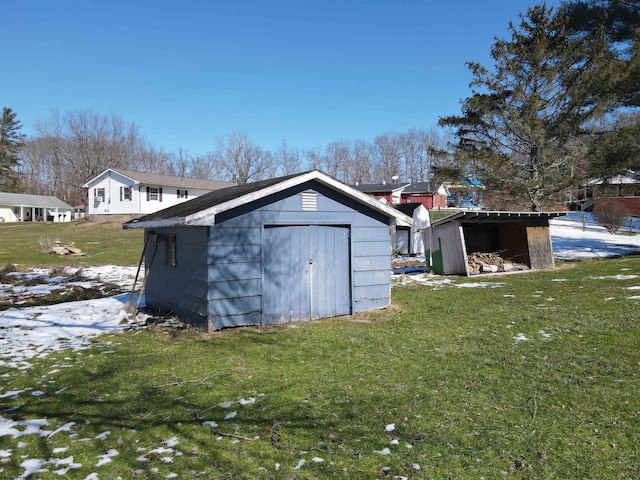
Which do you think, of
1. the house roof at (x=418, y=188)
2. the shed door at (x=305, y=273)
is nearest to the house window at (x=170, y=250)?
the shed door at (x=305, y=273)

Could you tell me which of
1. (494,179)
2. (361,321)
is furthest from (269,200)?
(494,179)

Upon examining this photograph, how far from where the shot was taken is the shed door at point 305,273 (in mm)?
8148

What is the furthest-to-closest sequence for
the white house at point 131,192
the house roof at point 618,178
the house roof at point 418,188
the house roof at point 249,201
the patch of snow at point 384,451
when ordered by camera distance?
the house roof at point 418,188, the white house at point 131,192, the house roof at point 618,178, the house roof at point 249,201, the patch of snow at point 384,451

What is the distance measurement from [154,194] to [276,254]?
3101 cm

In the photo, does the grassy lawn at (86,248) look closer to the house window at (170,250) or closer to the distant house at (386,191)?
the house window at (170,250)

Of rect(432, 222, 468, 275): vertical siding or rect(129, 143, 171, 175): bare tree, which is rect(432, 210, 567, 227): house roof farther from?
rect(129, 143, 171, 175): bare tree

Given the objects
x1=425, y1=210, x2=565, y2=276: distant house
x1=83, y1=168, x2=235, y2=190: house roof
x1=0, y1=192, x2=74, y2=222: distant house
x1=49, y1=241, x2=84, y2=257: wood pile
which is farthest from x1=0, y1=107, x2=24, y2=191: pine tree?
x1=425, y1=210, x2=565, y2=276: distant house

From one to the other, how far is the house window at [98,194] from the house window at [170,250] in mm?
31777

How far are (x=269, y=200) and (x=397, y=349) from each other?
3667 millimetres

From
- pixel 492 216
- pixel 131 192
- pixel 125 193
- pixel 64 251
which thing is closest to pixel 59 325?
pixel 492 216

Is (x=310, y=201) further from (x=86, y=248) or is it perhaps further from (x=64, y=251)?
(x=86, y=248)

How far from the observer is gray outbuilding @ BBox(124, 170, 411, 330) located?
7637 millimetres

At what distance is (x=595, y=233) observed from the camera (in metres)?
26.3

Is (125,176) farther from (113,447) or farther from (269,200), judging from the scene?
(113,447)
